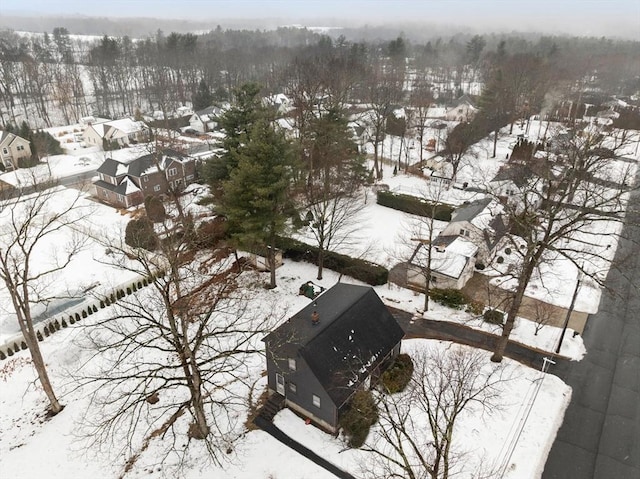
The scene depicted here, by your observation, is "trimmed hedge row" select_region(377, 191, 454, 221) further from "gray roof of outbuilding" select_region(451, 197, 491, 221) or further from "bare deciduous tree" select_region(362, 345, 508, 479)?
"bare deciduous tree" select_region(362, 345, 508, 479)

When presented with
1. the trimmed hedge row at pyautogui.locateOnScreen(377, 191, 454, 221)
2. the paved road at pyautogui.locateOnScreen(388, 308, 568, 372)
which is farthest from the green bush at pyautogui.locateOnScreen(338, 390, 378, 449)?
the trimmed hedge row at pyautogui.locateOnScreen(377, 191, 454, 221)

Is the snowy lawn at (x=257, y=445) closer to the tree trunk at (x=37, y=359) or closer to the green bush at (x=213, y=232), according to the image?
the tree trunk at (x=37, y=359)

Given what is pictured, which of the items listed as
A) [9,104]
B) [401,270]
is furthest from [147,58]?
[401,270]

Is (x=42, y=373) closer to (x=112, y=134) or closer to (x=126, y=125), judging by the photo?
(x=112, y=134)

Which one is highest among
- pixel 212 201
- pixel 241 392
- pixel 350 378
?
pixel 212 201

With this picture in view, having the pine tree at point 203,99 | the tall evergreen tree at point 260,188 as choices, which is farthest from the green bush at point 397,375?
the pine tree at point 203,99

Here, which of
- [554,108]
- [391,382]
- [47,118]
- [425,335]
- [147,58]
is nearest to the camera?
[391,382]

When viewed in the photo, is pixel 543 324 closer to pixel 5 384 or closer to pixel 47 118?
pixel 5 384

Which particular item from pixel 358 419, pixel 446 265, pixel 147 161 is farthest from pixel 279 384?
pixel 147 161
